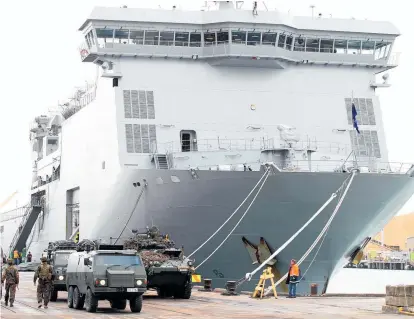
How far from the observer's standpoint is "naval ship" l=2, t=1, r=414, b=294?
28.4m

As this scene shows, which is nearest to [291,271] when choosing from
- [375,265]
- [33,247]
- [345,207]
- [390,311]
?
[345,207]

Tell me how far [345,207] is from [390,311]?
917cm

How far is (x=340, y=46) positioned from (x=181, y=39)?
21.3ft

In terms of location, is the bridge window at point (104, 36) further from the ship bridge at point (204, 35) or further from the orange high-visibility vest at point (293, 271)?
the orange high-visibility vest at point (293, 271)

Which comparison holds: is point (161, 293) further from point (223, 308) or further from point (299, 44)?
point (299, 44)

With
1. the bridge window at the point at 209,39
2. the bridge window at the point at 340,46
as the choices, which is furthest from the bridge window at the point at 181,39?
the bridge window at the point at 340,46

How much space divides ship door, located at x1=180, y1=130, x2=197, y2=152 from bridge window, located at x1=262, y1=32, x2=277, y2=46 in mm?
4484

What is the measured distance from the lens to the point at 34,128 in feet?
175

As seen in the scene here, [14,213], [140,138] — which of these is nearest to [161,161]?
[140,138]

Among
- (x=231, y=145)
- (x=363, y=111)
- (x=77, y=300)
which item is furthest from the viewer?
(x=363, y=111)

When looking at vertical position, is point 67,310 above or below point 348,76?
below

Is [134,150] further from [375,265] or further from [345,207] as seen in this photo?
[375,265]

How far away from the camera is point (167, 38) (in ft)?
108

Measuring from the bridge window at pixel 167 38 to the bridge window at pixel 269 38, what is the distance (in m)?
3.53
